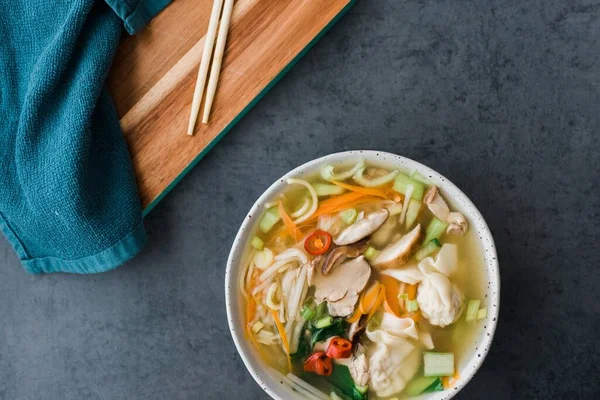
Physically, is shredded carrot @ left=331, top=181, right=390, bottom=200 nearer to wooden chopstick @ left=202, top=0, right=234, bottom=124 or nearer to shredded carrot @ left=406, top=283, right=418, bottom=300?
shredded carrot @ left=406, top=283, right=418, bottom=300

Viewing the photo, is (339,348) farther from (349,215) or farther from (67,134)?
(67,134)

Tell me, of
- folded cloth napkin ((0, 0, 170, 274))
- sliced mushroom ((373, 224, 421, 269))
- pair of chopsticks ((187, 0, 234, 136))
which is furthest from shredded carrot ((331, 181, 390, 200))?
folded cloth napkin ((0, 0, 170, 274))

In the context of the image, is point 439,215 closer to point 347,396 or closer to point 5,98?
point 347,396

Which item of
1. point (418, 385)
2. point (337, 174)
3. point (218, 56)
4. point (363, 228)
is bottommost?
point (418, 385)

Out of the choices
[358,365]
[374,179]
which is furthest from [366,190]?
[358,365]

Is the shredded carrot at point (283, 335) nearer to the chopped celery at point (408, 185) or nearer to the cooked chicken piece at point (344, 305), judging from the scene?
the cooked chicken piece at point (344, 305)

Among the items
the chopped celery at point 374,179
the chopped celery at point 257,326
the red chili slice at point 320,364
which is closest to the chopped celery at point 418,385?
the red chili slice at point 320,364
